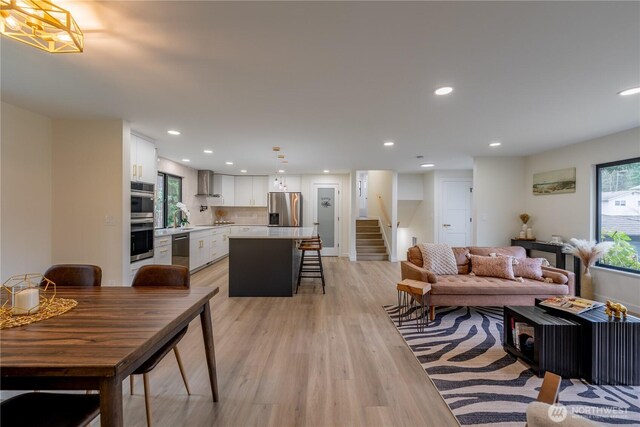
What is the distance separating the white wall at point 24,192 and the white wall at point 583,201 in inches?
303

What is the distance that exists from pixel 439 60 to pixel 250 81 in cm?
156

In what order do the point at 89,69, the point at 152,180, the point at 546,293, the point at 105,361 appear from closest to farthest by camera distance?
the point at 105,361, the point at 89,69, the point at 546,293, the point at 152,180

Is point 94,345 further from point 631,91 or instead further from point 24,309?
point 631,91

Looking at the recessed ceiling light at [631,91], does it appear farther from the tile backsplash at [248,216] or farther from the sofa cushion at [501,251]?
the tile backsplash at [248,216]

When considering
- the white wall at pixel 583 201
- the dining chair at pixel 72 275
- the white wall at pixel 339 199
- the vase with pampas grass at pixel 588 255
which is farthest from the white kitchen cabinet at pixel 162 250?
the white wall at pixel 583 201

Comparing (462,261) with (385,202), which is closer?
(462,261)

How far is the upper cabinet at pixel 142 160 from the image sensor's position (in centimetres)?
372

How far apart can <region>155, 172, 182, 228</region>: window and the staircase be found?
195 inches

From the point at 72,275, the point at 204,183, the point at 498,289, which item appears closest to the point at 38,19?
the point at 72,275

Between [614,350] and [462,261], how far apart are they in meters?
1.87

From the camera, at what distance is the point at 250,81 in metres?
2.30

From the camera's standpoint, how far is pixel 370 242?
8.00 m

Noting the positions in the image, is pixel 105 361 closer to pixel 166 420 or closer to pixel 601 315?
pixel 166 420

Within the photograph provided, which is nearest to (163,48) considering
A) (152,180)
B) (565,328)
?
(152,180)
